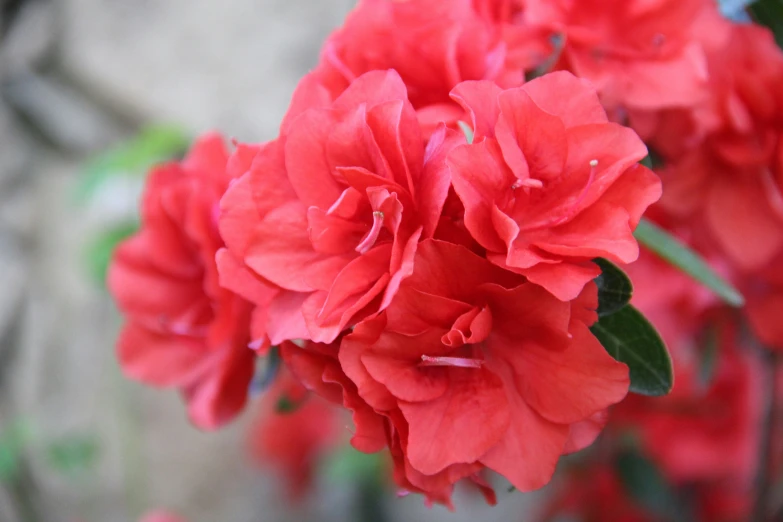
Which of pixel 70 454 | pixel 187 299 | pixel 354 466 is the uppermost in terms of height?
pixel 187 299

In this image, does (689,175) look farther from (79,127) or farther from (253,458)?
(79,127)

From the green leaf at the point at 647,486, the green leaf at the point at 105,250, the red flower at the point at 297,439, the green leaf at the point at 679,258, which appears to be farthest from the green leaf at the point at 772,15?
the red flower at the point at 297,439

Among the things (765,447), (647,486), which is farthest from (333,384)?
(647,486)

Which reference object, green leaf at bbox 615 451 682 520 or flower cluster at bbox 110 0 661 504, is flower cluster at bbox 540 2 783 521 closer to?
green leaf at bbox 615 451 682 520

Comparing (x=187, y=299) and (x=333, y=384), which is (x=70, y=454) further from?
(x=333, y=384)

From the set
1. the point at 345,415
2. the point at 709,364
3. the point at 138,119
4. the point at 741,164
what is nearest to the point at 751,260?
the point at 741,164

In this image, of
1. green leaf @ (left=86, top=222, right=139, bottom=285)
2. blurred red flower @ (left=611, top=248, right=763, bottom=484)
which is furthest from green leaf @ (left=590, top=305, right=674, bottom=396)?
green leaf @ (left=86, top=222, right=139, bottom=285)
